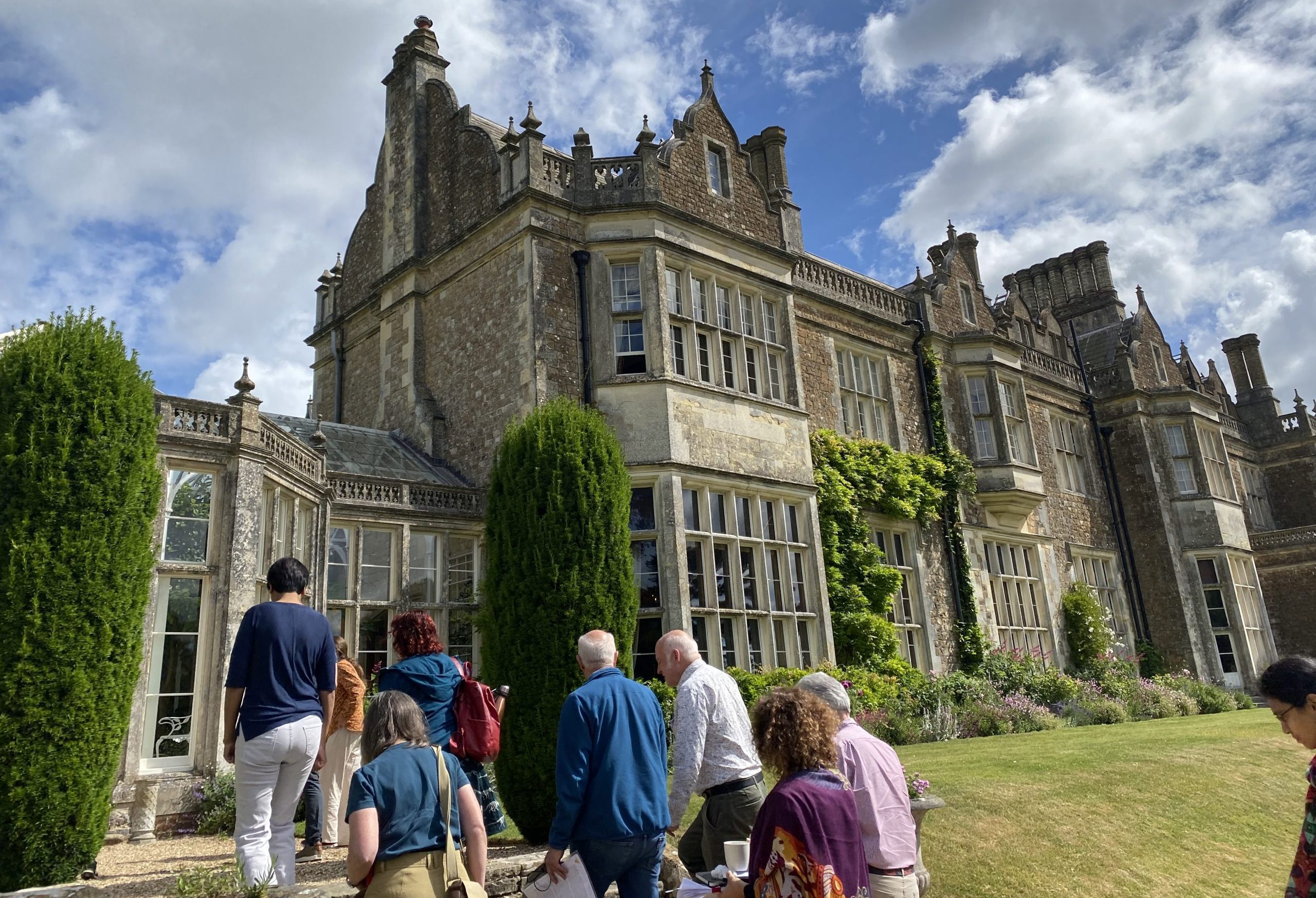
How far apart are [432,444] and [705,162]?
250 inches

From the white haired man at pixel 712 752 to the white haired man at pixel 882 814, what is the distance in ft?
1.74

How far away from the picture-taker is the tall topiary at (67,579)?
6.45 meters

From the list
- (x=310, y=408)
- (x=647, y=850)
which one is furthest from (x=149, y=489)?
(x=310, y=408)

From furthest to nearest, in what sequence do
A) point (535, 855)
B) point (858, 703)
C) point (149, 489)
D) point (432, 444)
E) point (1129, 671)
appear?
point (1129, 671), point (432, 444), point (858, 703), point (149, 489), point (535, 855)

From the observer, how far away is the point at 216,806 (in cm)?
896

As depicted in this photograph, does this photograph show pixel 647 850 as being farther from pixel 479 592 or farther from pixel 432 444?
pixel 432 444

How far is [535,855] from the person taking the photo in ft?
21.5

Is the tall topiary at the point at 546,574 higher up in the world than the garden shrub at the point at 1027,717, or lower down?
higher up

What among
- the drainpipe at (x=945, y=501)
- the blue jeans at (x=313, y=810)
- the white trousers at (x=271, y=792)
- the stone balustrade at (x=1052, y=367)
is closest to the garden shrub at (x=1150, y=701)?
the drainpipe at (x=945, y=501)

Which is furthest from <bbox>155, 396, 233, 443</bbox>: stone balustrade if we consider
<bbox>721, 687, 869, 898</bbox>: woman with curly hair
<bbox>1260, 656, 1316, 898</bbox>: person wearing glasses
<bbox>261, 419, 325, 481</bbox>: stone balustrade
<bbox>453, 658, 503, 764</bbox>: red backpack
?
<bbox>1260, 656, 1316, 898</bbox>: person wearing glasses

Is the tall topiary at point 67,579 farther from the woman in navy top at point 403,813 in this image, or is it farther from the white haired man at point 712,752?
the white haired man at point 712,752

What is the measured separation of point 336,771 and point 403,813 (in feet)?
13.6

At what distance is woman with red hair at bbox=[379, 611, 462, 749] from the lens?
5.45 meters

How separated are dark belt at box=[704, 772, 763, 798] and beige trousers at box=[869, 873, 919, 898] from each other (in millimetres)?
770
